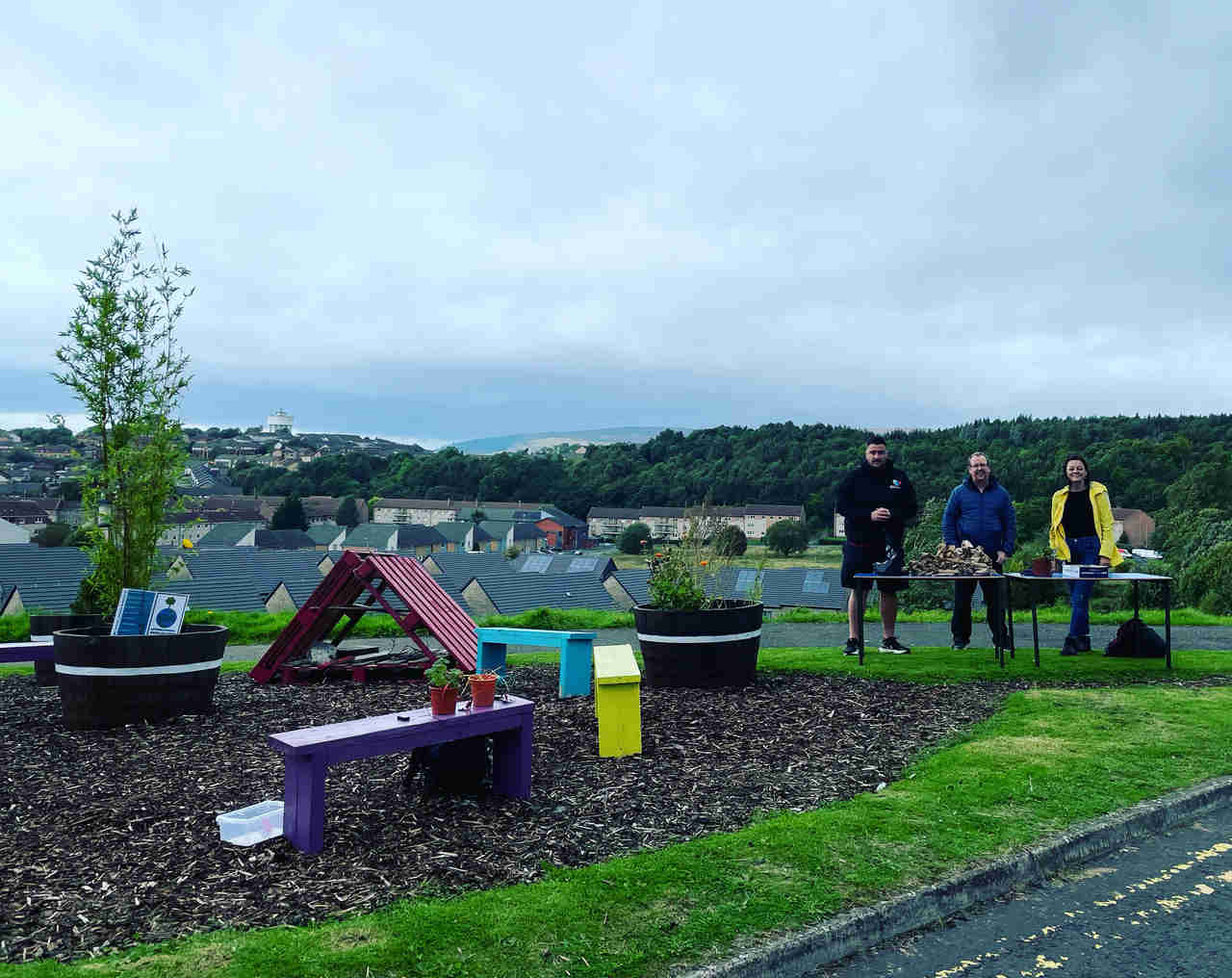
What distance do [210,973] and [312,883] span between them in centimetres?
90

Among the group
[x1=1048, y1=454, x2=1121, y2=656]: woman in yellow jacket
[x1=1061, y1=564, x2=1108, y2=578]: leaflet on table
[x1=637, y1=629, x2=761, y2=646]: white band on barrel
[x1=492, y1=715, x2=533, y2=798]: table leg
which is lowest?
[x1=492, y1=715, x2=533, y2=798]: table leg

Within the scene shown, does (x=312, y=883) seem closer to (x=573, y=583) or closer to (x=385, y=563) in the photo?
(x=385, y=563)

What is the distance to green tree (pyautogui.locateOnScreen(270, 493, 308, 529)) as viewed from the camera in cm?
12262

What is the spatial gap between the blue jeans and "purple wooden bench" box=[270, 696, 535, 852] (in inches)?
260

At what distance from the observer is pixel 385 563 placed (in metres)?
9.69

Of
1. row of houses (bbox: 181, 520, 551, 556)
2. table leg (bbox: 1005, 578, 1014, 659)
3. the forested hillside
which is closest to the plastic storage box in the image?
table leg (bbox: 1005, 578, 1014, 659)

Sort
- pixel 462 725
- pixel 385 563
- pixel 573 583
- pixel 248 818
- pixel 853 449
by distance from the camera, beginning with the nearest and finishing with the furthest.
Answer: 1. pixel 248 818
2. pixel 462 725
3. pixel 385 563
4. pixel 573 583
5. pixel 853 449

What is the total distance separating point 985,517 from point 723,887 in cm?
689

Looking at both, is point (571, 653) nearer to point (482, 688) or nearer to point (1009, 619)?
point (482, 688)

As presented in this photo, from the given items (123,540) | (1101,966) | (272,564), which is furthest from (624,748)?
(272,564)

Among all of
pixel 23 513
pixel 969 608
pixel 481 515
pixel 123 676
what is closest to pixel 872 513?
pixel 969 608

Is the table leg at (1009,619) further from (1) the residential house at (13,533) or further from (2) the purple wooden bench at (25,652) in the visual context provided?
(1) the residential house at (13,533)

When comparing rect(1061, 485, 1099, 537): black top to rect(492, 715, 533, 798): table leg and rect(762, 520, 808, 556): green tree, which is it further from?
rect(762, 520, 808, 556): green tree

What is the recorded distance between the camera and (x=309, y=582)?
49.2 m
